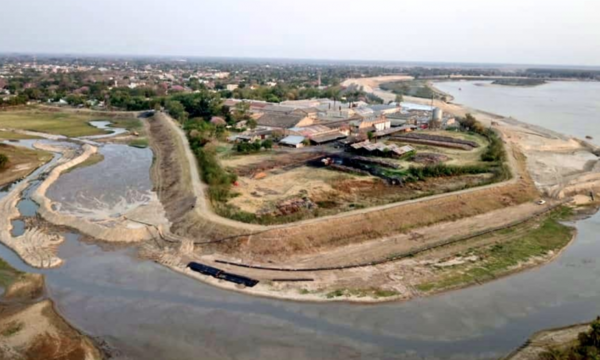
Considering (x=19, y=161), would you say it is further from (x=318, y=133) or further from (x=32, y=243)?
(x=318, y=133)

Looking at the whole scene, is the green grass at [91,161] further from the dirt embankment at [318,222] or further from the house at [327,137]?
the house at [327,137]

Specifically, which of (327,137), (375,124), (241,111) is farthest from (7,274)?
(241,111)

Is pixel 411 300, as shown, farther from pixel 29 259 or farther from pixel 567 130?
pixel 567 130

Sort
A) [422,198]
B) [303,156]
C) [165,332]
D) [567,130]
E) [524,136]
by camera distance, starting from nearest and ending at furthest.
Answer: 1. [165,332]
2. [422,198]
3. [303,156]
4. [524,136]
5. [567,130]

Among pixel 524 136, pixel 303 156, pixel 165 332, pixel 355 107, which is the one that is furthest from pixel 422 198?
pixel 355 107

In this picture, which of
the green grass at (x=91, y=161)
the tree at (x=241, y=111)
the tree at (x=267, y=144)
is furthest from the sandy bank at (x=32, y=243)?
the tree at (x=241, y=111)

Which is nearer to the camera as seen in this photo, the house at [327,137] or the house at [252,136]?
the house at [327,137]

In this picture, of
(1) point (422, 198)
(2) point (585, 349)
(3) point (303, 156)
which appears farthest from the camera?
(3) point (303, 156)

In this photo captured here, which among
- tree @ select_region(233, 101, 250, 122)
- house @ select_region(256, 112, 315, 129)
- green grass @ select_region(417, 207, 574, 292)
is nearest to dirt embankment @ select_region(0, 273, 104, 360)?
green grass @ select_region(417, 207, 574, 292)
